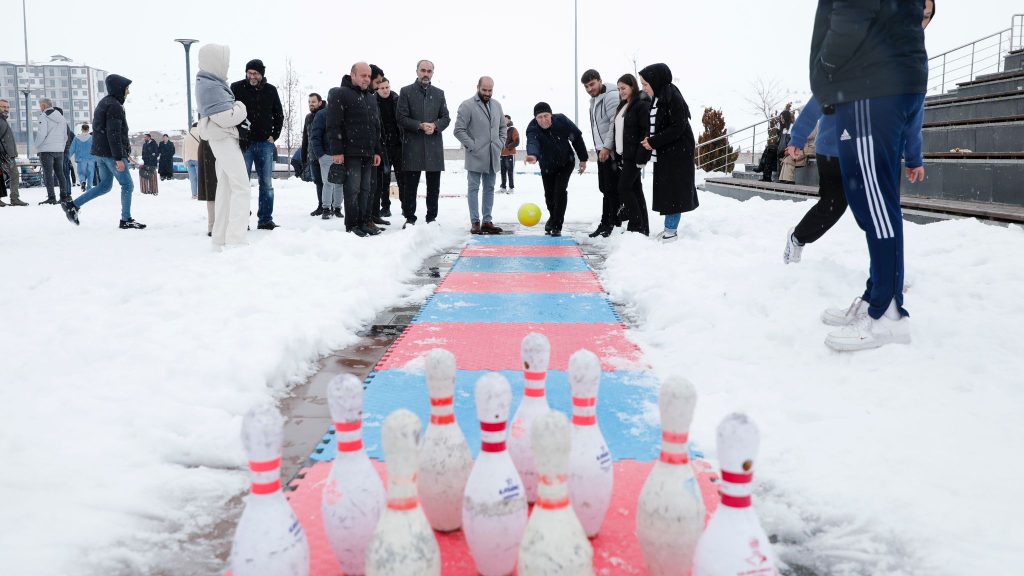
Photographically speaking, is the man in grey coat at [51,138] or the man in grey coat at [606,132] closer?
the man in grey coat at [606,132]

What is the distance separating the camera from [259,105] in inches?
344

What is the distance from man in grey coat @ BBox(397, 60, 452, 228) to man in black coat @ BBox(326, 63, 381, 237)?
823 mm

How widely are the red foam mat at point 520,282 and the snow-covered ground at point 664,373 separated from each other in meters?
0.25

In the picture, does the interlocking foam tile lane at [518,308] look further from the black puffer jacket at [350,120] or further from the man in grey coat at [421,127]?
the man in grey coat at [421,127]

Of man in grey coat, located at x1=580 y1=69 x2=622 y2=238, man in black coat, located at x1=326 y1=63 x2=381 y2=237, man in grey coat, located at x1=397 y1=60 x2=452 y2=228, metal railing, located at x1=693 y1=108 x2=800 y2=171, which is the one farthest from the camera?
metal railing, located at x1=693 y1=108 x2=800 y2=171

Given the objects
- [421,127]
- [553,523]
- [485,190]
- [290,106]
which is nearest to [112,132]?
[421,127]

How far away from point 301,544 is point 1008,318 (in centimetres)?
397

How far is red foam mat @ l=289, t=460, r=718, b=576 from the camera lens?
77.5 inches

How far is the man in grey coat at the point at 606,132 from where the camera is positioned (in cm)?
906

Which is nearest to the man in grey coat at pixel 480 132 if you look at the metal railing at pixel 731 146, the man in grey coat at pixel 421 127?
the man in grey coat at pixel 421 127

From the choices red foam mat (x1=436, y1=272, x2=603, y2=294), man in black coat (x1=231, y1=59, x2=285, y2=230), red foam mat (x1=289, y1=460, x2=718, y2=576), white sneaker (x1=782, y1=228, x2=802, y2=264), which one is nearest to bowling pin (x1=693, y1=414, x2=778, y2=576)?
red foam mat (x1=289, y1=460, x2=718, y2=576)

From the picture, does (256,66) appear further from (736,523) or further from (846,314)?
(736,523)

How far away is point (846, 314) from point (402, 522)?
316 centimetres

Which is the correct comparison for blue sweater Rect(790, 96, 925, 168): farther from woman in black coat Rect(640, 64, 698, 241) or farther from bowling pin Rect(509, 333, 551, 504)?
bowling pin Rect(509, 333, 551, 504)
